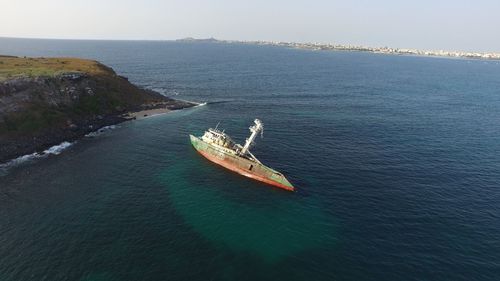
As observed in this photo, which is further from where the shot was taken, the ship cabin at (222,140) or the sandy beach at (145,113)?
the sandy beach at (145,113)

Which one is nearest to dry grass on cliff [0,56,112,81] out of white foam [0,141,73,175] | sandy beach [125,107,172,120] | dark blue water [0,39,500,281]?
sandy beach [125,107,172,120]

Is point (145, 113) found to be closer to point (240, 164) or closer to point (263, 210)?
point (240, 164)

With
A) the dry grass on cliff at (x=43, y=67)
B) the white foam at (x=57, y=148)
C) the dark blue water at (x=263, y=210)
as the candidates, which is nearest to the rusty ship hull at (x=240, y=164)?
the dark blue water at (x=263, y=210)

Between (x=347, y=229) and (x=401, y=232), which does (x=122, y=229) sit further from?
(x=401, y=232)

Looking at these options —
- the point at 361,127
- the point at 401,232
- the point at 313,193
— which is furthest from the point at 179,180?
the point at 361,127

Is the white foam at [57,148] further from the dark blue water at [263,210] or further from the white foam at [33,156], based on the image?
the dark blue water at [263,210]

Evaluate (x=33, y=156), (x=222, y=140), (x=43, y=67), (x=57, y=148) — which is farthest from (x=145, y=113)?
(x=222, y=140)

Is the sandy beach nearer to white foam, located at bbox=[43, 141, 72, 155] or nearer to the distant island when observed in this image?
the distant island
